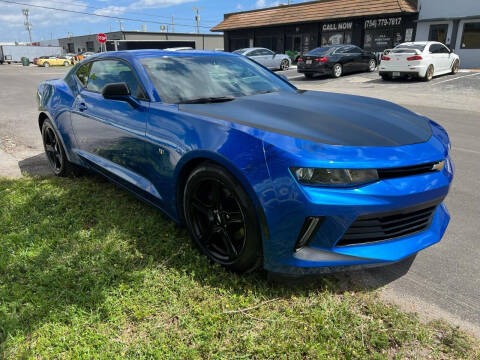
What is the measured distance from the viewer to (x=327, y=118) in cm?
255

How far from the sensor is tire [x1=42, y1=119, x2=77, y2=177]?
4.47 meters

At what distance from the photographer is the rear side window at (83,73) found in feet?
13.4

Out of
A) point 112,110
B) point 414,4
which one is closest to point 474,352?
point 112,110

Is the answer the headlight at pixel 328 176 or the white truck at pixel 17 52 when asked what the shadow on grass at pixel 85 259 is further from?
the white truck at pixel 17 52

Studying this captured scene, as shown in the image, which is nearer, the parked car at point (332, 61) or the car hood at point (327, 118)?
the car hood at point (327, 118)

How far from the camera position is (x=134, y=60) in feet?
10.8

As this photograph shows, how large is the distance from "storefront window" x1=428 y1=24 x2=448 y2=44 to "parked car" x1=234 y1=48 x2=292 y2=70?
27.1 feet

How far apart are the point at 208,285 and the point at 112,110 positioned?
1858 mm

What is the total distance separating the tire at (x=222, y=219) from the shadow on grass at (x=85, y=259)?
0.40ft

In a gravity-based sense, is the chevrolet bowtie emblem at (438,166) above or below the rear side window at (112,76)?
below

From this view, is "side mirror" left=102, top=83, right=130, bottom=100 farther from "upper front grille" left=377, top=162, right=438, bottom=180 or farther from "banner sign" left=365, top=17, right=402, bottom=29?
"banner sign" left=365, top=17, right=402, bottom=29

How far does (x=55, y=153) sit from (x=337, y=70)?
51.0ft

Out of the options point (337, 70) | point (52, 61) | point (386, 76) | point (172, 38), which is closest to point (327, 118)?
point (386, 76)

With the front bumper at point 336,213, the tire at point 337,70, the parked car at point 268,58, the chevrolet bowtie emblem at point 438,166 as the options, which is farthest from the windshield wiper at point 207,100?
the parked car at point 268,58
